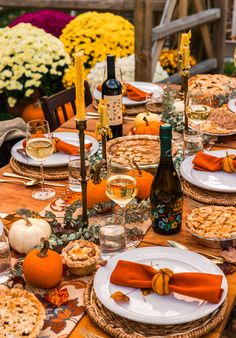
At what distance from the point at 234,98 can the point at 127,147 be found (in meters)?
0.80

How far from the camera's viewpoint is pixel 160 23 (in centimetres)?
491

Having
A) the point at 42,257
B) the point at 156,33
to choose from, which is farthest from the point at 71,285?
the point at 156,33

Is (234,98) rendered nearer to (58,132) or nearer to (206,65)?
(58,132)

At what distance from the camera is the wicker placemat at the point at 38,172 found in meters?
2.08

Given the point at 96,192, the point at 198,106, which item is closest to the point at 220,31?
the point at 198,106

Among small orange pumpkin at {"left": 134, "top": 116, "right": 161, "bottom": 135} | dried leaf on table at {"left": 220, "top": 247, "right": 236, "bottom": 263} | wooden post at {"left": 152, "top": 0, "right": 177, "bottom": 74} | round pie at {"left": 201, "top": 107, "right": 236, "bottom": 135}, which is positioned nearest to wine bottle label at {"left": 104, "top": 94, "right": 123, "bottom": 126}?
small orange pumpkin at {"left": 134, "top": 116, "right": 161, "bottom": 135}

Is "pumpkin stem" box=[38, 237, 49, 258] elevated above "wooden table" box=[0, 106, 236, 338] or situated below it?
above

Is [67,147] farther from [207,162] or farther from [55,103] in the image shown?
[55,103]

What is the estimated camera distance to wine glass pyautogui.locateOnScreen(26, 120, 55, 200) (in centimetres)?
193

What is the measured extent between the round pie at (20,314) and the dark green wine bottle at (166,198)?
505mm

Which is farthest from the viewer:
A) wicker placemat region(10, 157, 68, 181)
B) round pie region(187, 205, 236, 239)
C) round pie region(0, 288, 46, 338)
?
wicker placemat region(10, 157, 68, 181)

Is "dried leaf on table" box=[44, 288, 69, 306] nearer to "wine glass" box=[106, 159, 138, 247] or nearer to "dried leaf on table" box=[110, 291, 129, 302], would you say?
"dried leaf on table" box=[110, 291, 129, 302]

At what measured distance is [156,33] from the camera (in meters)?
4.39

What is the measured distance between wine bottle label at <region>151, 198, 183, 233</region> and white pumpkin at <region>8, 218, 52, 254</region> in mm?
316
